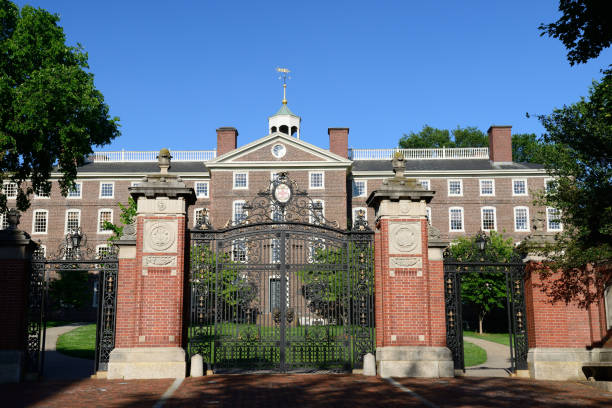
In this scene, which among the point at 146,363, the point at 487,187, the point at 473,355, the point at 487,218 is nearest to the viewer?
the point at 146,363

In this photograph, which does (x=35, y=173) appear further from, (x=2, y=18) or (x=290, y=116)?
(x=290, y=116)

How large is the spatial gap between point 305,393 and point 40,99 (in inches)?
593

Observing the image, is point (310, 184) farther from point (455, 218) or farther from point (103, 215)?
point (103, 215)

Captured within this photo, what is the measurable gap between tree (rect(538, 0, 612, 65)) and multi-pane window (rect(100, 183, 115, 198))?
38.4 metres

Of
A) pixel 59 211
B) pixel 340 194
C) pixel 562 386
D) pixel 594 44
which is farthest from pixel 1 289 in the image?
pixel 59 211

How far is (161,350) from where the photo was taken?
11.0m

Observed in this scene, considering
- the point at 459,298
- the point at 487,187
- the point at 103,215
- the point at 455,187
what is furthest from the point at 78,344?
the point at 487,187

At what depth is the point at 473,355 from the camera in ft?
61.4

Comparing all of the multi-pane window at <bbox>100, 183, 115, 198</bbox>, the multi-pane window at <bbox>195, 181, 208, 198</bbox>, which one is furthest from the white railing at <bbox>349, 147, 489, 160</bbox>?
the multi-pane window at <bbox>100, 183, 115, 198</bbox>

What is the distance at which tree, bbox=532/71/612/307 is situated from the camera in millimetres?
11742

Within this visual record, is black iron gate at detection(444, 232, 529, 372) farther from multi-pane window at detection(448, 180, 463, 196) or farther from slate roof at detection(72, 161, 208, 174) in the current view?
slate roof at detection(72, 161, 208, 174)

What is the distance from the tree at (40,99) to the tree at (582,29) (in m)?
15.9

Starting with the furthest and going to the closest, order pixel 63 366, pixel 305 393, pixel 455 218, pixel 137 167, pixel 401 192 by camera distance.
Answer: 1. pixel 137 167
2. pixel 455 218
3. pixel 63 366
4. pixel 401 192
5. pixel 305 393

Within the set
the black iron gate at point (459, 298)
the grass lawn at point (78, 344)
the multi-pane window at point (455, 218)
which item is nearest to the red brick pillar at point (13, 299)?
the grass lawn at point (78, 344)
